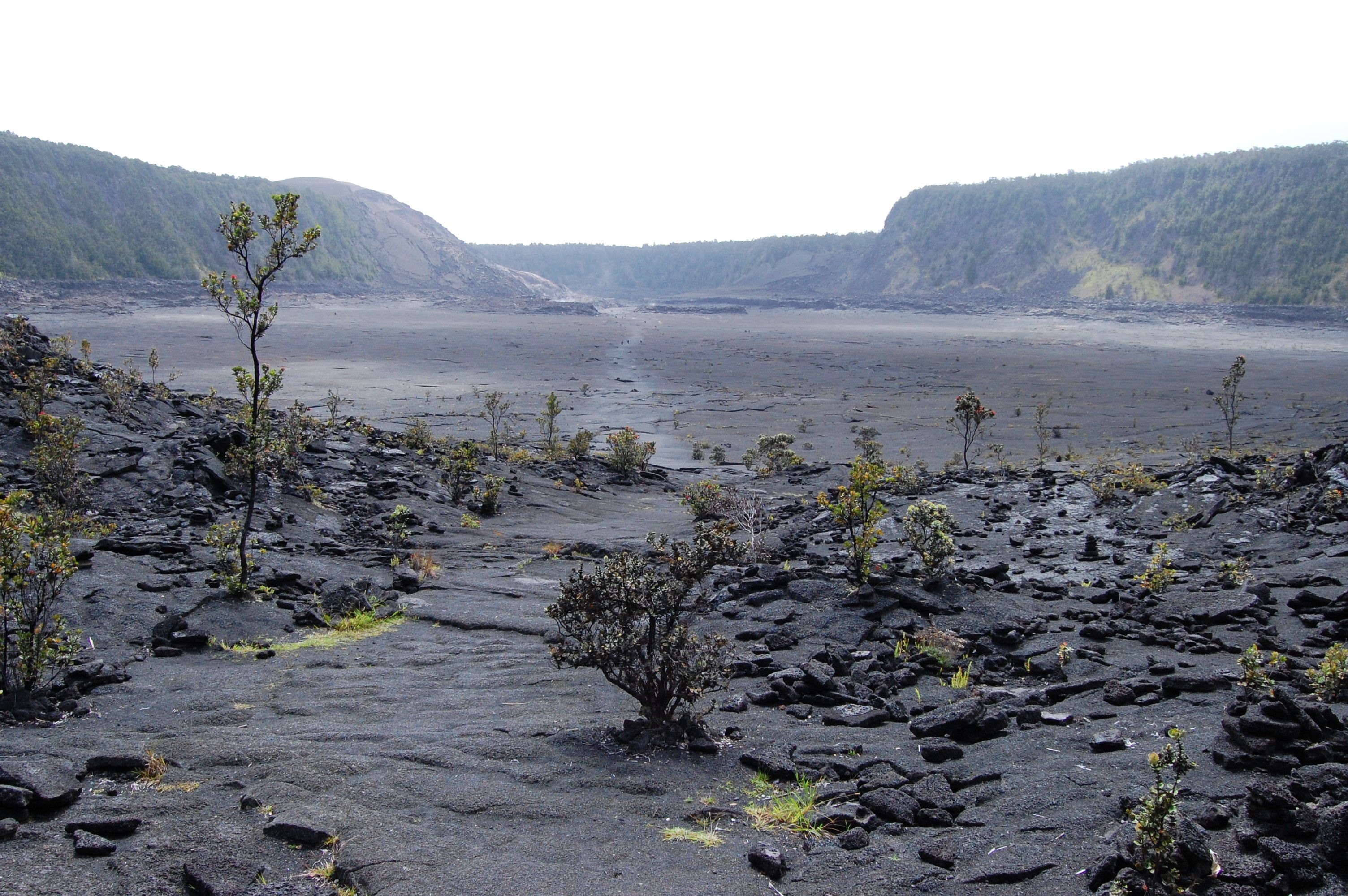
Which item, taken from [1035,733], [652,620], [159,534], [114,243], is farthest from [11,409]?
[114,243]

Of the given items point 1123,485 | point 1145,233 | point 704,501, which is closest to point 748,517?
point 704,501

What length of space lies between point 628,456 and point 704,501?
5315mm

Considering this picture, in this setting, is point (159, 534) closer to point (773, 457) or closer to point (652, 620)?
point (652, 620)

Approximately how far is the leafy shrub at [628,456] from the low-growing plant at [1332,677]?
15292 mm

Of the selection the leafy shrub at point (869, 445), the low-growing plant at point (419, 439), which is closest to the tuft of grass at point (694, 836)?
the low-growing plant at point (419, 439)

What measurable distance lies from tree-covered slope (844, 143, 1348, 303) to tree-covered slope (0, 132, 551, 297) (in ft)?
200

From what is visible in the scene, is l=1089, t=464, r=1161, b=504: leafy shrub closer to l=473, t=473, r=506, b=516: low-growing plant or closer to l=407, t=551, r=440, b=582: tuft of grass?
l=473, t=473, r=506, b=516: low-growing plant

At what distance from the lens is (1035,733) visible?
5.26 m

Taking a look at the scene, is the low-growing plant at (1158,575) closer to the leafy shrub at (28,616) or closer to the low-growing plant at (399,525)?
the low-growing plant at (399,525)

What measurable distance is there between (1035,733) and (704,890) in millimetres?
2697

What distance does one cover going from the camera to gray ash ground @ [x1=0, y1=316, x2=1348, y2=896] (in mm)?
3777

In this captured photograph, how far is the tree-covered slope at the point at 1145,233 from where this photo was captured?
78312mm

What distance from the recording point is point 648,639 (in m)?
5.65

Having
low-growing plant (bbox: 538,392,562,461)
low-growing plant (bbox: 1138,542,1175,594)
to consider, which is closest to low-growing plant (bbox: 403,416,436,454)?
low-growing plant (bbox: 538,392,562,461)
